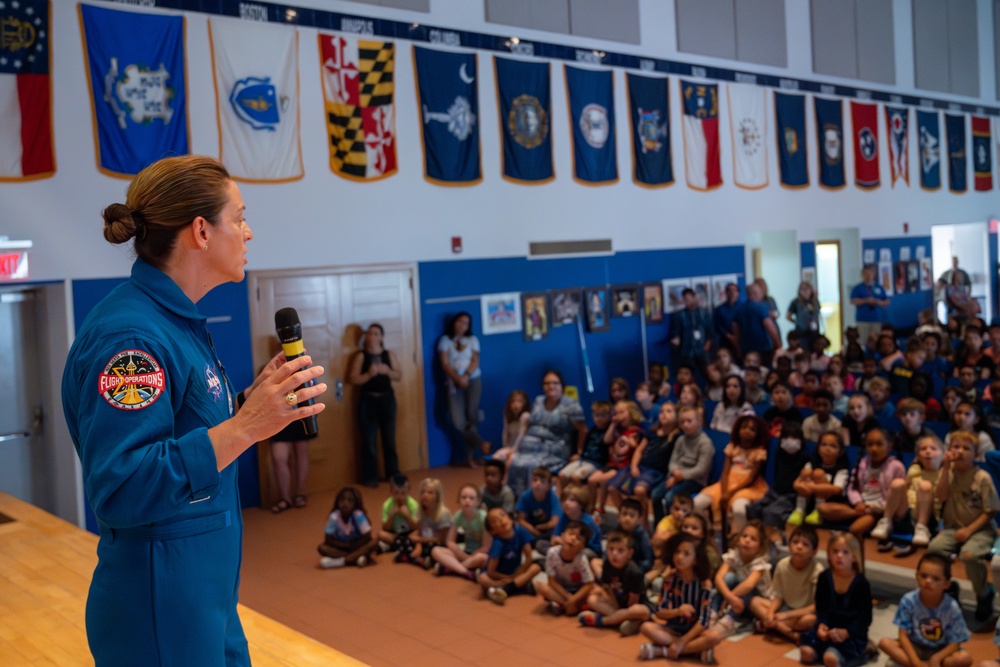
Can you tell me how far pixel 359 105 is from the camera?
11.1 m

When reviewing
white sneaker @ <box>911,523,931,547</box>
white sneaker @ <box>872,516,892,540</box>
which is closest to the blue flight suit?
white sneaker @ <box>911,523,931,547</box>

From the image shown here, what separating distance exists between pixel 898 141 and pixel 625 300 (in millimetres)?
8981

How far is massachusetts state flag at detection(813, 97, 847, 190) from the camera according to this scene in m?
17.6

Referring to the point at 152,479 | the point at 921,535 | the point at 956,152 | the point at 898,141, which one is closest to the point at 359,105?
the point at 921,535

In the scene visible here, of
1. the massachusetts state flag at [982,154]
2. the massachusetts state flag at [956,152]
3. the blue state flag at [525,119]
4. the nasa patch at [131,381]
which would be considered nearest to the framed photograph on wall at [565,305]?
the blue state flag at [525,119]

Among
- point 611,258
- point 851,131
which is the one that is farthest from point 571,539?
point 851,131

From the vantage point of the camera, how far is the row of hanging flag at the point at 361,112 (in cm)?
908

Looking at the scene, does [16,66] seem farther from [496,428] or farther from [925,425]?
[925,425]

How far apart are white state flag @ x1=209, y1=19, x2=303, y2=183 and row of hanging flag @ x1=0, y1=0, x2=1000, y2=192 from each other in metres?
0.01

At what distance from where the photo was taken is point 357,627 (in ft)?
21.7

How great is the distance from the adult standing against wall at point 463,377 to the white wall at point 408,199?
1021 millimetres

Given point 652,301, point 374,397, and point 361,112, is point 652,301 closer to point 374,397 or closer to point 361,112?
point 374,397

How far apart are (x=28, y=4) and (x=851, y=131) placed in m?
14.8

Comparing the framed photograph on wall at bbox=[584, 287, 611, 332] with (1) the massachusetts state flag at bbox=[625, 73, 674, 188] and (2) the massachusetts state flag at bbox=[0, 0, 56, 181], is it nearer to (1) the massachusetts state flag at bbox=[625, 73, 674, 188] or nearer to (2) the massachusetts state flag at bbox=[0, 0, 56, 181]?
(1) the massachusetts state flag at bbox=[625, 73, 674, 188]
